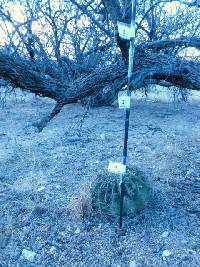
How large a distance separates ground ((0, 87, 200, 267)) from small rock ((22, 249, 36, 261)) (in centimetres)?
1

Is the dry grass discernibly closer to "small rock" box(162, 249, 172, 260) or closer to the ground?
the ground

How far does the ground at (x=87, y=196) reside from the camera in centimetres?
414

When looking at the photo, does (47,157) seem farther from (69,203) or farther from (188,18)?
(188,18)

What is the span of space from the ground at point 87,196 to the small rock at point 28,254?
11 mm

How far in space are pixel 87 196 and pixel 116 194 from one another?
50 centimetres

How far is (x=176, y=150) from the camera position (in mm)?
7359

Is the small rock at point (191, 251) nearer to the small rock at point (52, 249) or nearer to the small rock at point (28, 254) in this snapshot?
the small rock at point (52, 249)

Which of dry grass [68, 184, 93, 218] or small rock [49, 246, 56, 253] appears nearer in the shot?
small rock [49, 246, 56, 253]

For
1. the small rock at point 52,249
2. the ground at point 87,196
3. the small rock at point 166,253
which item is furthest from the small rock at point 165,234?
the small rock at point 52,249

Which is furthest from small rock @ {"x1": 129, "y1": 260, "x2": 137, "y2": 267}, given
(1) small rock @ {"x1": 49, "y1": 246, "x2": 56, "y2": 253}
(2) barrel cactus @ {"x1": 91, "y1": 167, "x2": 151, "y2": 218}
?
(1) small rock @ {"x1": 49, "y1": 246, "x2": 56, "y2": 253}

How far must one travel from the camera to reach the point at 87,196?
16.1 ft

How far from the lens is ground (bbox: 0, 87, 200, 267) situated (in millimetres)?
4137

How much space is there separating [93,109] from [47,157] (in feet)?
15.6

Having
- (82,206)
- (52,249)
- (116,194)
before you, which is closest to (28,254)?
(52,249)
